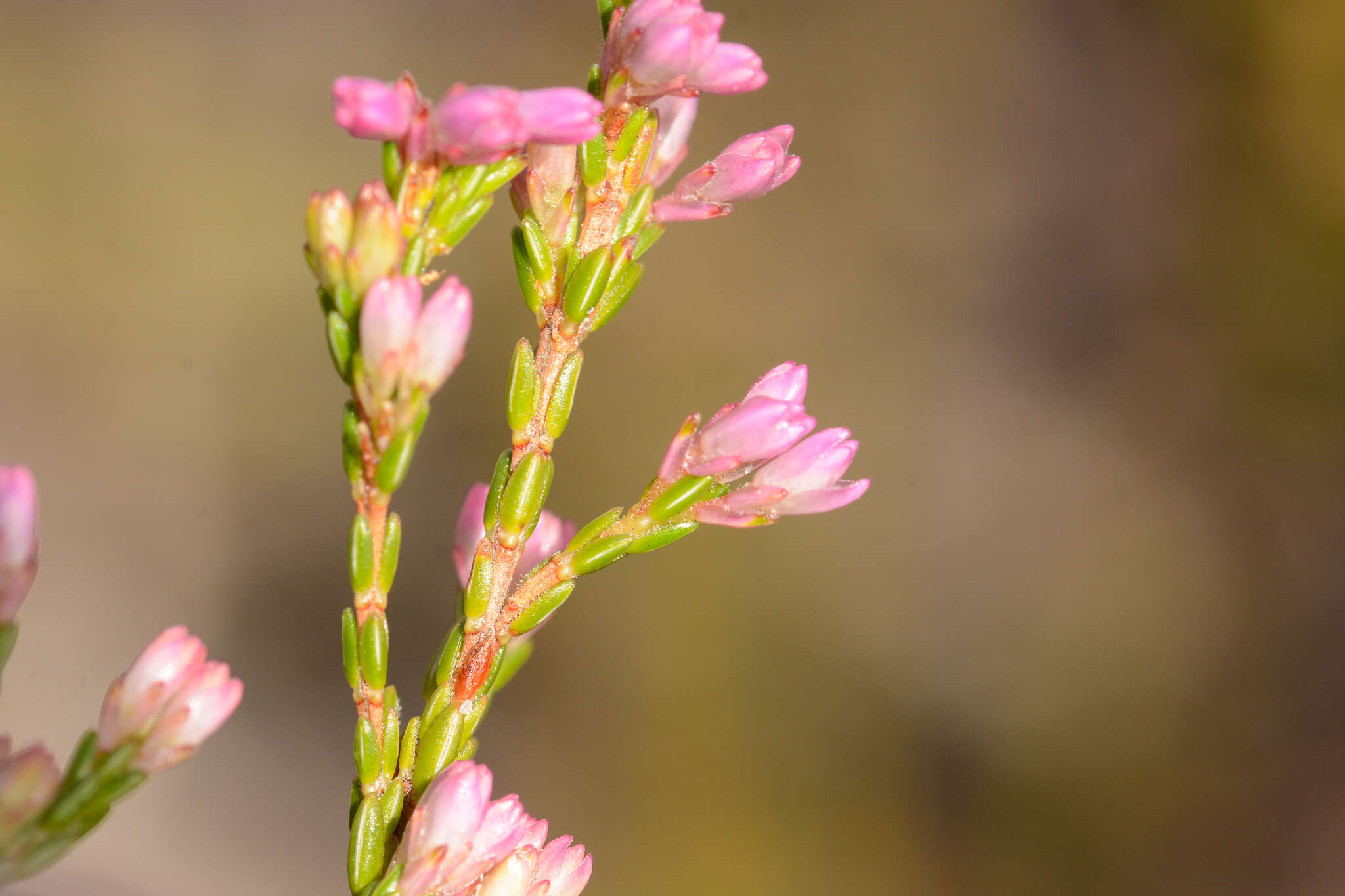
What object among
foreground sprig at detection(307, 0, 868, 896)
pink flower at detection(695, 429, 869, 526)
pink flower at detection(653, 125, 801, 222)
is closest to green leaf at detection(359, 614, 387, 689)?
foreground sprig at detection(307, 0, 868, 896)

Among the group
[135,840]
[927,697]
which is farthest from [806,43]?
[135,840]

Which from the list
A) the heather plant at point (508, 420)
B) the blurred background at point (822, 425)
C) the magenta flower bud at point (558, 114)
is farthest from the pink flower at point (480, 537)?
the blurred background at point (822, 425)

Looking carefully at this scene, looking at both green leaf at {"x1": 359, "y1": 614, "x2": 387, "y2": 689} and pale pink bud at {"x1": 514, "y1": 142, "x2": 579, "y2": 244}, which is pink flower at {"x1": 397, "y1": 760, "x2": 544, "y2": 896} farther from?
pale pink bud at {"x1": 514, "y1": 142, "x2": 579, "y2": 244}

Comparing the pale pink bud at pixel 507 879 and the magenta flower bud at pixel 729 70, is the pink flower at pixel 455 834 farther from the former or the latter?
the magenta flower bud at pixel 729 70

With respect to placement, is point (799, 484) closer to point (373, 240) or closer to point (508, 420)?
point (508, 420)

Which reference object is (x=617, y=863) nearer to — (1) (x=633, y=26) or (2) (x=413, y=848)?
(2) (x=413, y=848)
